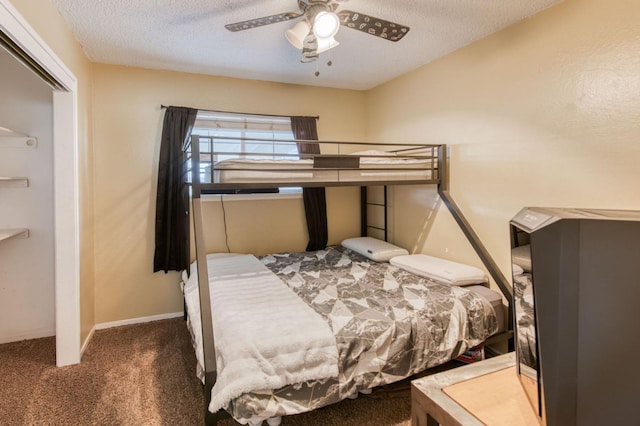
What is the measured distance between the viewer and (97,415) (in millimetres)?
1835

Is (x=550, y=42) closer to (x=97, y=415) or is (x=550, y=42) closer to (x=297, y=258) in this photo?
(x=297, y=258)

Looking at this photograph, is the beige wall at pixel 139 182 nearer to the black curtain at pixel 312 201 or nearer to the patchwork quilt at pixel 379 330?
the black curtain at pixel 312 201

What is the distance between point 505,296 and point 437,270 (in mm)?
454

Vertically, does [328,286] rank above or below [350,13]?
below

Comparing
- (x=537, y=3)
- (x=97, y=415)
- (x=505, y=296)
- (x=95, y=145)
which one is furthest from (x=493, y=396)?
(x=95, y=145)

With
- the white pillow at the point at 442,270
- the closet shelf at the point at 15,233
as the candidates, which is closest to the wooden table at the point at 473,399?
the white pillow at the point at 442,270

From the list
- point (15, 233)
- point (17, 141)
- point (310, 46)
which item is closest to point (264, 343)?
point (310, 46)

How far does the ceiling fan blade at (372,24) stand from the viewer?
5.67 feet

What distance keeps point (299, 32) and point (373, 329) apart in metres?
1.68

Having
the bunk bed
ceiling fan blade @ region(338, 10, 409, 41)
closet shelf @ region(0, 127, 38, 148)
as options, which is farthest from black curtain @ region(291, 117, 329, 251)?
closet shelf @ region(0, 127, 38, 148)

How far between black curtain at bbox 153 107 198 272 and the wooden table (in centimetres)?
240

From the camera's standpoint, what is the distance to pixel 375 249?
3080 millimetres

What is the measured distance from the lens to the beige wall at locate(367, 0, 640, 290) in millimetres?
1708

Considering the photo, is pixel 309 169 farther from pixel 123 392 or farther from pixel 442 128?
pixel 123 392
